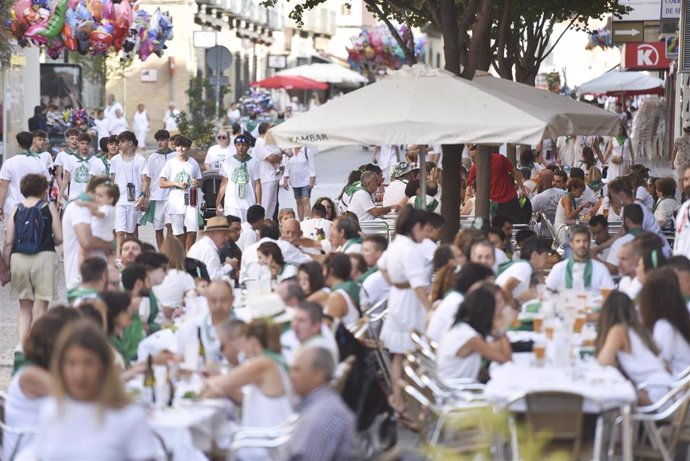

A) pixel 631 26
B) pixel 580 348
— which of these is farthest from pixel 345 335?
pixel 631 26

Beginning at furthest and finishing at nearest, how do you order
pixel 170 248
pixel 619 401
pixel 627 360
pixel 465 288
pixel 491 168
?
pixel 491 168 → pixel 170 248 → pixel 465 288 → pixel 627 360 → pixel 619 401

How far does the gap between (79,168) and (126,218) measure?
0.83 m

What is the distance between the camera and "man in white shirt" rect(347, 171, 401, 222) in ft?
60.8

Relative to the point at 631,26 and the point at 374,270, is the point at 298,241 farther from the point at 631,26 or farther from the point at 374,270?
the point at 631,26

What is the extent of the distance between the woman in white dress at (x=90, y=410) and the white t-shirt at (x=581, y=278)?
5.88 m

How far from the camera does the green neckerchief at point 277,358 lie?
A: 26.8 feet

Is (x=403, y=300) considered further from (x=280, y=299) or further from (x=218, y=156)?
(x=218, y=156)

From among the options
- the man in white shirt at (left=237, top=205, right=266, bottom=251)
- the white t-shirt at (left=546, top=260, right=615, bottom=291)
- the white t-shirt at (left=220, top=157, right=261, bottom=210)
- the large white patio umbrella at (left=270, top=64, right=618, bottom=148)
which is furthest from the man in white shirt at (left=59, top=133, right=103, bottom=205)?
the white t-shirt at (left=546, top=260, right=615, bottom=291)

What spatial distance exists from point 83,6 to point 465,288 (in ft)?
54.6

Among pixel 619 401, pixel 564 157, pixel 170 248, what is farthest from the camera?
pixel 564 157

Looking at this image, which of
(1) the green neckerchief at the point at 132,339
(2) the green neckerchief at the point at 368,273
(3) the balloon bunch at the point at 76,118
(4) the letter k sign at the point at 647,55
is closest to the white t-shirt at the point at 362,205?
(2) the green neckerchief at the point at 368,273

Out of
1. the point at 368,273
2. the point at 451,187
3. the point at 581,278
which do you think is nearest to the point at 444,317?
the point at 368,273

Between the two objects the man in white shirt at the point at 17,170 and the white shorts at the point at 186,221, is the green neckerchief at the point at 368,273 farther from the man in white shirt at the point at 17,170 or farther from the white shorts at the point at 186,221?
the white shorts at the point at 186,221

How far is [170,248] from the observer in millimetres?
12562
